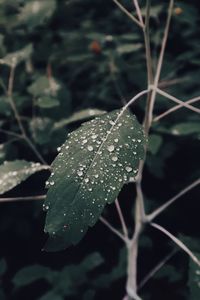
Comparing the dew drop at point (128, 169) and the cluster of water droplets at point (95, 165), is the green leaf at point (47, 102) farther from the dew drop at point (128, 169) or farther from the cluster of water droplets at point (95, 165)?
the dew drop at point (128, 169)

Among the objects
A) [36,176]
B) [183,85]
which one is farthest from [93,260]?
[183,85]

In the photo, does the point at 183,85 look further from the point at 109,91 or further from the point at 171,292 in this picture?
the point at 171,292

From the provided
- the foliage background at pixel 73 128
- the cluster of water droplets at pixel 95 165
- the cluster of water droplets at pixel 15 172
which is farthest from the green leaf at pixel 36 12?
the cluster of water droplets at pixel 95 165

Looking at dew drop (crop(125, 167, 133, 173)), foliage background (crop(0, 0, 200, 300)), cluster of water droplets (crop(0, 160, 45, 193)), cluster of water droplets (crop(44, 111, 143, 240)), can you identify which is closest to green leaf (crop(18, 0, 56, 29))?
foliage background (crop(0, 0, 200, 300))

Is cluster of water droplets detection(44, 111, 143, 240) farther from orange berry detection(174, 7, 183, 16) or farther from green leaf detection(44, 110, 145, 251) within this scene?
orange berry detection(174, 7, 183, 16)

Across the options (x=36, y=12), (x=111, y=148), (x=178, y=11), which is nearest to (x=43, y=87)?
(x=36, y=12)
